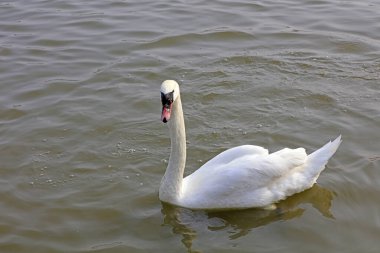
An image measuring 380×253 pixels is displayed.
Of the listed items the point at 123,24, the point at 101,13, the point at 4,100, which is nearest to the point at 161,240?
the point at 4,100

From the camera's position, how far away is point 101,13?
13.9 meters

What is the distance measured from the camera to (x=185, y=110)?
30.8 feet

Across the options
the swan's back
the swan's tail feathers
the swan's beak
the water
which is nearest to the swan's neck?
the swan's back

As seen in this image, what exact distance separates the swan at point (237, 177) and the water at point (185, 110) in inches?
7.8

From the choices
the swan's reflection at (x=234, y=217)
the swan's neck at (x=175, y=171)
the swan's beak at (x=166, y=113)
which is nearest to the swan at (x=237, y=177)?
the swan's neck at (x=175, y=171)

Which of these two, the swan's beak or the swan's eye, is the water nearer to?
the swan's beak

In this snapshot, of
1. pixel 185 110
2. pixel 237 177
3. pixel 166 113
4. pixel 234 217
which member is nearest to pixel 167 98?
pixel 166 113

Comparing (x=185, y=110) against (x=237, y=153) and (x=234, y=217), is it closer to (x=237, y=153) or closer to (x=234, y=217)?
(x=237, y=153)

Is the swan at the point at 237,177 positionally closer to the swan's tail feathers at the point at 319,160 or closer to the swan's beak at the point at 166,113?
the swan's tail feathers at the point at 319,160

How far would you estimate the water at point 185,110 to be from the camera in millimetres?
6938

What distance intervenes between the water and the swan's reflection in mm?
18

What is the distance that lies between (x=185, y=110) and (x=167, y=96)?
119 inches

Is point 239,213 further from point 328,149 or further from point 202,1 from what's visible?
point 202,1

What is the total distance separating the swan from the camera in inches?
273
